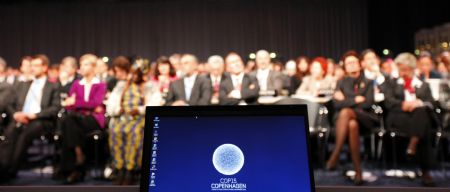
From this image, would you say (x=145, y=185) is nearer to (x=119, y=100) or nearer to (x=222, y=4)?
(x=119, y=100)

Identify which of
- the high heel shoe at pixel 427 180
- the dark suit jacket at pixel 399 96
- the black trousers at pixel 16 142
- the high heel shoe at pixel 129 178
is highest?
the dark suit jacket at pixel 399 96

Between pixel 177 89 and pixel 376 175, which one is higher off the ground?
pixel 177 89

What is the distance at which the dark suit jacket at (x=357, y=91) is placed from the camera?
4223 millimetres

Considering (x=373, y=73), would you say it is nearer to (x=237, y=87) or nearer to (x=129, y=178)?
(x=237, y=87)

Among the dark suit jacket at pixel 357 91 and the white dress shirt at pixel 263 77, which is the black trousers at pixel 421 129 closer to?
the dark suit jacket at pixel 357 91

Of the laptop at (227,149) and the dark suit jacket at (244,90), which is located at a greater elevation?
the dark suit jacket at (244,90)

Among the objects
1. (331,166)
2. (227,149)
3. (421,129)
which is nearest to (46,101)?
(331,166)

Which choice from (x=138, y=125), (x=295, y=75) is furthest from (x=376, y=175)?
(x=138, y=125)

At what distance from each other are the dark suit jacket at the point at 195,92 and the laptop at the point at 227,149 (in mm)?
3551

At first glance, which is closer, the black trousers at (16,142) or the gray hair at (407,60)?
the gray hair at (407,60)

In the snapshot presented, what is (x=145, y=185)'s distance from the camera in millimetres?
934

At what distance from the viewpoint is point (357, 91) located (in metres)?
4.28

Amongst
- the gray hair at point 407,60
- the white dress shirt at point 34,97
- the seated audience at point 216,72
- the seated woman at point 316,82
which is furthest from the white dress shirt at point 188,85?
the gray hair at point 407,60

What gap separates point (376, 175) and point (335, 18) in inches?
308
